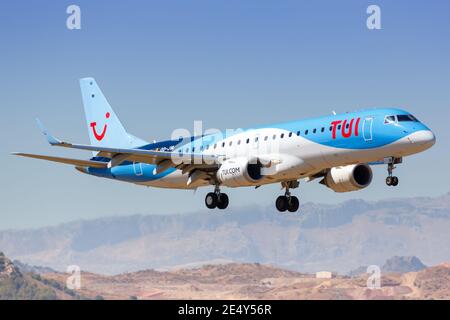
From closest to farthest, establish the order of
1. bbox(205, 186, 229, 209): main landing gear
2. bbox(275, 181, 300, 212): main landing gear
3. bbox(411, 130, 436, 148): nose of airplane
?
bbox(411, 130, 436, 148): nose of airplane < bbox(205, 186, 229, 209): main landing gear < bbox(275, 181, 300, 212): main landing gear

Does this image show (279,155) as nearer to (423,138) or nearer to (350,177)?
(350,177)

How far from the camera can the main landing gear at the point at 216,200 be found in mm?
62156

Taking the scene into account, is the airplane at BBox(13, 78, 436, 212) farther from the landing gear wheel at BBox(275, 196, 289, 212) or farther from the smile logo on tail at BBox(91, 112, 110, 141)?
the smile logo on tail at BBox(91, 112, 110, 141)

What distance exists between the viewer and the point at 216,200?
6225cm

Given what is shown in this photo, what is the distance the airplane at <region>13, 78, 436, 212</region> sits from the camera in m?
53.8

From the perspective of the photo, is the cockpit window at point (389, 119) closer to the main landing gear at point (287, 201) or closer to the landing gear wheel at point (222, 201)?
the main landing gear at point (287, 201)

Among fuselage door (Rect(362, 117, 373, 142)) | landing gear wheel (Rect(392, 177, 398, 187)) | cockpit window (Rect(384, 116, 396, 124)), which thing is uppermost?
cockpit window (Rect(384, 116, 396, 124))

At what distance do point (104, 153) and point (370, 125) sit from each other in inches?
687

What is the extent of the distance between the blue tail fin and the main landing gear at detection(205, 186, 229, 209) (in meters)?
13.7

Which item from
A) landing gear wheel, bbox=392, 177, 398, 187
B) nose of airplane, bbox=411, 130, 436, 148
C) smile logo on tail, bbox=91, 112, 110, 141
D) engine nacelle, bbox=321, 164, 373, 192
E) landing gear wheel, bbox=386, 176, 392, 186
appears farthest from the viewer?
smile logo on tail, bbox=91, 112, 110, 141

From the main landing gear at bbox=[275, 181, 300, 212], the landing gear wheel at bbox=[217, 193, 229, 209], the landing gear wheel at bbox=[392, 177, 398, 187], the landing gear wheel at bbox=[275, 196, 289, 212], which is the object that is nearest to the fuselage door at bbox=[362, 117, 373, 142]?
the landing gear wheel at bbox=[392, 177, 398, 187]
